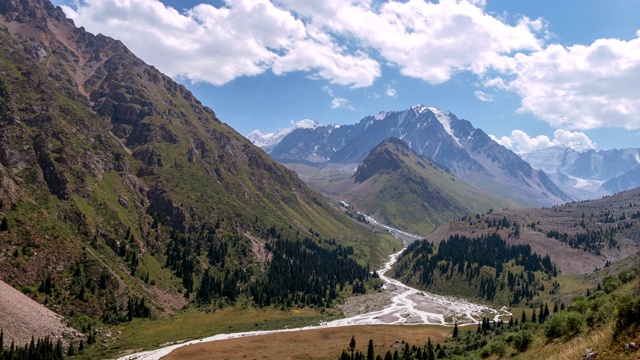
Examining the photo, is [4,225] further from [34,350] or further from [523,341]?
[523,341]

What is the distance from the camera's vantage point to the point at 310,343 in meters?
130

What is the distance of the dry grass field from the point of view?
374ft

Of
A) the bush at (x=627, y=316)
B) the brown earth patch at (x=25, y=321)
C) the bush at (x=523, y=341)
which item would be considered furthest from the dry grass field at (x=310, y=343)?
the bush at (x=627, y=316)

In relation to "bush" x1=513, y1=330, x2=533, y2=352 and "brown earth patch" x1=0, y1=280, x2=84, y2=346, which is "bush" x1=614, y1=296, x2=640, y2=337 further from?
"brown earth patch" x1=0, y1=280, x2=84, y2=346

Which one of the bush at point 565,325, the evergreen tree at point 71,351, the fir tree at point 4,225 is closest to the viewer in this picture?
the bush at point 565,325

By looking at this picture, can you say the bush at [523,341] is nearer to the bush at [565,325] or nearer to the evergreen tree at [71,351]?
the bush at [565,325]

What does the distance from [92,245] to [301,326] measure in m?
96.5

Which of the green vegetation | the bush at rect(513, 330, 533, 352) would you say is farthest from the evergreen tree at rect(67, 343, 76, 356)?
the bush at rect(513, 330, 533, 352)

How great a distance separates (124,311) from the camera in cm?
14912

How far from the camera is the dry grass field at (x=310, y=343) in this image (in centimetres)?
11406

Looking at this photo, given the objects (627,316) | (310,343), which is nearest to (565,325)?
(627,316)

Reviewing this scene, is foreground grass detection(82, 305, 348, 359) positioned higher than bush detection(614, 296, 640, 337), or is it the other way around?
bush detection(614, 296, 640, 337)

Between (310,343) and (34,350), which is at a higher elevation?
(34,350)

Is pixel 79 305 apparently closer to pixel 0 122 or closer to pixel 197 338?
pixel 197 338
